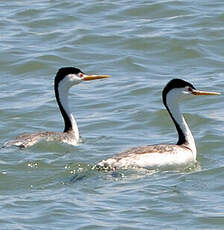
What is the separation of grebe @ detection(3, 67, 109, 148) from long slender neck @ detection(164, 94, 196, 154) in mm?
1617

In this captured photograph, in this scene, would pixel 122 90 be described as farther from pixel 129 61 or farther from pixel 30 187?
pixel 30 187

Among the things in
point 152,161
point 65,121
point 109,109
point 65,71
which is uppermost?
point 65,71

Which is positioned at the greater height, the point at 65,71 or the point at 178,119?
the point at 65,71

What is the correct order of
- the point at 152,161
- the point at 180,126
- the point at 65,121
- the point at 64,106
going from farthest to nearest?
1. the point at 64,106
2. the point at 65,121
3. the point at 180,126
4. the point at 152,161

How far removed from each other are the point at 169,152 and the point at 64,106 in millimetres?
3295

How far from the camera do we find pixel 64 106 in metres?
16.7

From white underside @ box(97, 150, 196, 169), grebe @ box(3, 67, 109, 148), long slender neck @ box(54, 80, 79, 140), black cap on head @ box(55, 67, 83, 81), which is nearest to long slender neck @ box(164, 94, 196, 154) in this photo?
white underside @ box(97, 150, 196, 169)

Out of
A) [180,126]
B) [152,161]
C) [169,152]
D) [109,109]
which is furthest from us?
[109,109]

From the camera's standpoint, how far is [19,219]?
11602 millimetres

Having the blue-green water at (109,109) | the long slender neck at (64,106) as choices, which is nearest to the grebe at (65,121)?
the long slender neck at (64,106)

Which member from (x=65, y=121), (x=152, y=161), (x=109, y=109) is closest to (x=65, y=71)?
(x=65, y=121)

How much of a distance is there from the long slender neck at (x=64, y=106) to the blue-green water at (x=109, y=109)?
11.5 inches

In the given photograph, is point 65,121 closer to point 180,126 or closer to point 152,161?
point 180,126

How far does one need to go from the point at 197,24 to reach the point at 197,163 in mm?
8248
